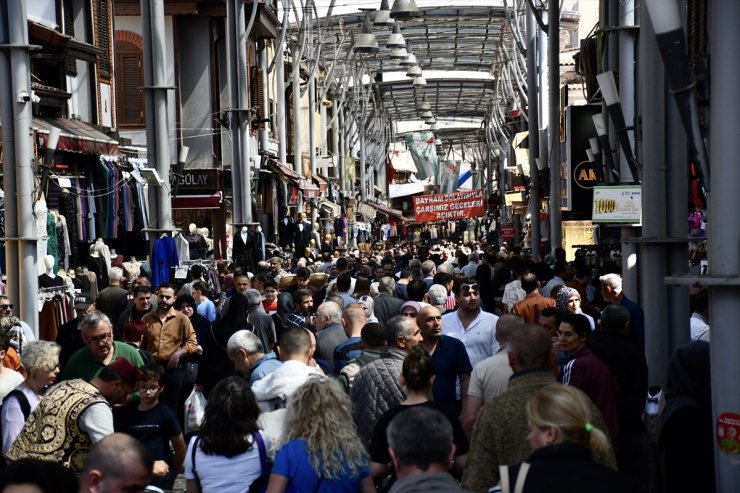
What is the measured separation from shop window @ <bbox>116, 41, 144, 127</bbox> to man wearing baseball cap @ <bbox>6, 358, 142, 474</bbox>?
31109 millimetres

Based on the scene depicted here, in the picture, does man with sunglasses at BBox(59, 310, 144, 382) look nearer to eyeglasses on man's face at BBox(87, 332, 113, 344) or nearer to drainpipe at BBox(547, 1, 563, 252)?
eyeglasses on man's face at BBox(87, 332, 113, 344)

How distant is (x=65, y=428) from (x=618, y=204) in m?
10.2

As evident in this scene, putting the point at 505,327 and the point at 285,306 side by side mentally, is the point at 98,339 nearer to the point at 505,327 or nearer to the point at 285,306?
the point at 505,327

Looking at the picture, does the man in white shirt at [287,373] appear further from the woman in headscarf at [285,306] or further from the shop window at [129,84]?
the shop window at [129,84]

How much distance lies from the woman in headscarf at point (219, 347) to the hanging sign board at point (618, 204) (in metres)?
5.11

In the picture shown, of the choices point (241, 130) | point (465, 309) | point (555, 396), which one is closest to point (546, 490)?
point (555, 396)

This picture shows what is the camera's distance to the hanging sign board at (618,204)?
1595cm

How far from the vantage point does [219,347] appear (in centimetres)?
1199

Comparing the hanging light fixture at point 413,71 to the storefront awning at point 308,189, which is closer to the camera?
the storefront awning at point 308,189

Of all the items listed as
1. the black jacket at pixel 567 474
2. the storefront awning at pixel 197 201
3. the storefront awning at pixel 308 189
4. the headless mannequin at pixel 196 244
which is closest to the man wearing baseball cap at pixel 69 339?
the black jacket at pixel 567 474

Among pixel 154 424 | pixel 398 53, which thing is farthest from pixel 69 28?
pixel 398 53

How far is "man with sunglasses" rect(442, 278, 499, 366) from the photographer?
11438mm

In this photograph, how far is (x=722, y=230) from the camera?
6.82 meters

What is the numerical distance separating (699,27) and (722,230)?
15893mm
